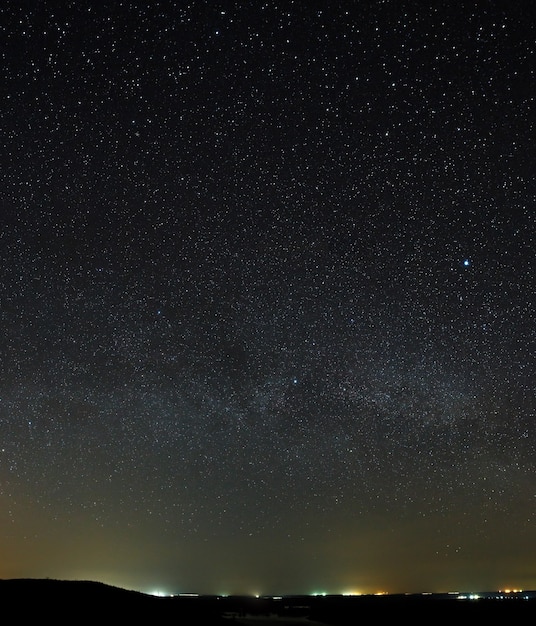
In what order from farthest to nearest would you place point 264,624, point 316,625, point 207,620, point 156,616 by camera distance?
point 316,625, point 264,624, point 207,620, point 156,616

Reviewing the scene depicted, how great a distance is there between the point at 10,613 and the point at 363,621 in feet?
96.0

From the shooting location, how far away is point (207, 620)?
1074 inches

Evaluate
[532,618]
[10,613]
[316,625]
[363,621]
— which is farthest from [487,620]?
[10,613]

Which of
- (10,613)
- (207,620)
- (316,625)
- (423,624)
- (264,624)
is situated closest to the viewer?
(10,613)

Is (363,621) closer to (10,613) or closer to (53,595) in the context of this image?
(53,595)

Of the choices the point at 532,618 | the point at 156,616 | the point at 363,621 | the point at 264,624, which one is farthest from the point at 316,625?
the point at 532,618

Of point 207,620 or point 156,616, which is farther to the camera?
point 207,620

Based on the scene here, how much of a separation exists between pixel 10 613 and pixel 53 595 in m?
6.41

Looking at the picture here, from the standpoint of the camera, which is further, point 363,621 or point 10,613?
point 363,621

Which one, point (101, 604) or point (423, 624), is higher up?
point (101, 604)

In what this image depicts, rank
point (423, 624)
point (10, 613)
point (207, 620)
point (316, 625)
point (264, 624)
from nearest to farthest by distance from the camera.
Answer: point (10, 613), point (207, 620), point (264, 624), point (316, 625), point (423, 624)

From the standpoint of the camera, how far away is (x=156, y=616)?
25.3 m

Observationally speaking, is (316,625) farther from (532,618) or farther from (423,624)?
(532,618)

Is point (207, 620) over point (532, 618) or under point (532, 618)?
over
